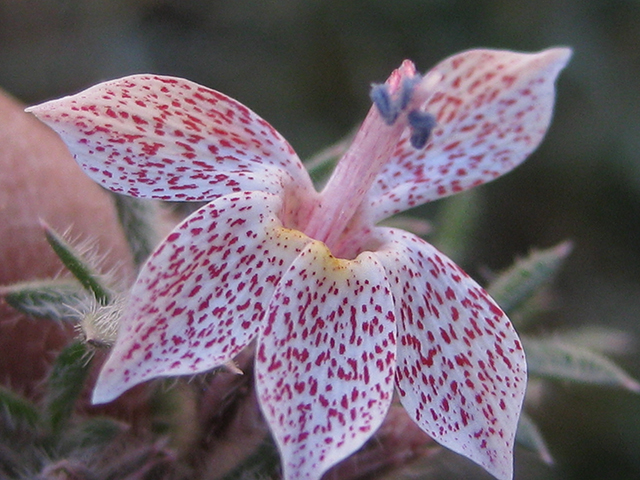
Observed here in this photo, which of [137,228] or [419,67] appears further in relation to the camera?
[419,67]

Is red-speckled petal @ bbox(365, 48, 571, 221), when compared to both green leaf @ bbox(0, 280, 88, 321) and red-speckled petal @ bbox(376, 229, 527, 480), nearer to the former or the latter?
red-speckled petal @ bbox(376, 229, 527, 480)

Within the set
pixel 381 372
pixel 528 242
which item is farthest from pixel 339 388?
pixel 528 242

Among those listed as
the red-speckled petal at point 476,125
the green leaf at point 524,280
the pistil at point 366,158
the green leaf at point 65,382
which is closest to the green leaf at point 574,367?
the green leaf at point 524,280

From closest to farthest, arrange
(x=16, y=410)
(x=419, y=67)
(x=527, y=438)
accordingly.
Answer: (x=16, y=410) → (x=527, y=438) → (x=419, y=67)

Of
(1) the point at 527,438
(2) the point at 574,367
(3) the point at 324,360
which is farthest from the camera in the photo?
(2) the point at 574,367

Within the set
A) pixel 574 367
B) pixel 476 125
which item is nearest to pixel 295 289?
pixel 476 125

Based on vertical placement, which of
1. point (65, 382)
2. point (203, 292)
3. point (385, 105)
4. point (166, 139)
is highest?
point (385, 105)

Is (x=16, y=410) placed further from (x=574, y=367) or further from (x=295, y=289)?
(x=574, y=367)
